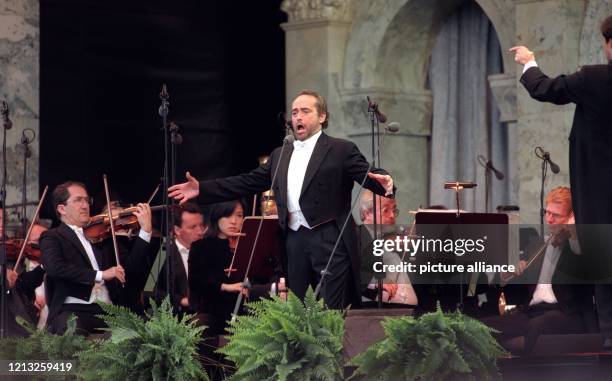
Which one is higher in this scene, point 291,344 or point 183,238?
point 183,238

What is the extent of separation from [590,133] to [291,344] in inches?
80.3

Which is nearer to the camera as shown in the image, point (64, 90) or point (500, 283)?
point (500, 283)

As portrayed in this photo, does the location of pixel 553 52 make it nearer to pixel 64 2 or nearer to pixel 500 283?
pixel 500 283

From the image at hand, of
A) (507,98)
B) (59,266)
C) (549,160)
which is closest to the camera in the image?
(59,266)

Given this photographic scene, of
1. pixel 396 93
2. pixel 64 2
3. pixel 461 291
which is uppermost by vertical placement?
pixel 64 2

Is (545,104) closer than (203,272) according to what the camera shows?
No

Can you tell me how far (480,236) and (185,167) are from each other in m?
5.32

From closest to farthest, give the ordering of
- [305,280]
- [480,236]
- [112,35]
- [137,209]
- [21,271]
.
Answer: [305,280], [480,236], [137,209], [21,271], [112,35]

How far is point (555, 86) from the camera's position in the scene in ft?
22.8

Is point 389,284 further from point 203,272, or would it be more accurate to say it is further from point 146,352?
point 146,352

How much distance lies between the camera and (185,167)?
13039mm

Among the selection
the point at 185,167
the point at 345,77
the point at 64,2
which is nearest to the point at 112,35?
the point at 64,2

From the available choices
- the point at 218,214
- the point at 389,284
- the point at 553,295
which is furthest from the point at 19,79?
the point at 553,295

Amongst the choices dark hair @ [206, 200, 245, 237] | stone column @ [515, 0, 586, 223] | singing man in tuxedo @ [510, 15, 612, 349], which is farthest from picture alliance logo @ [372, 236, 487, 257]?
stone column @ [515, 0, 586, 223]
